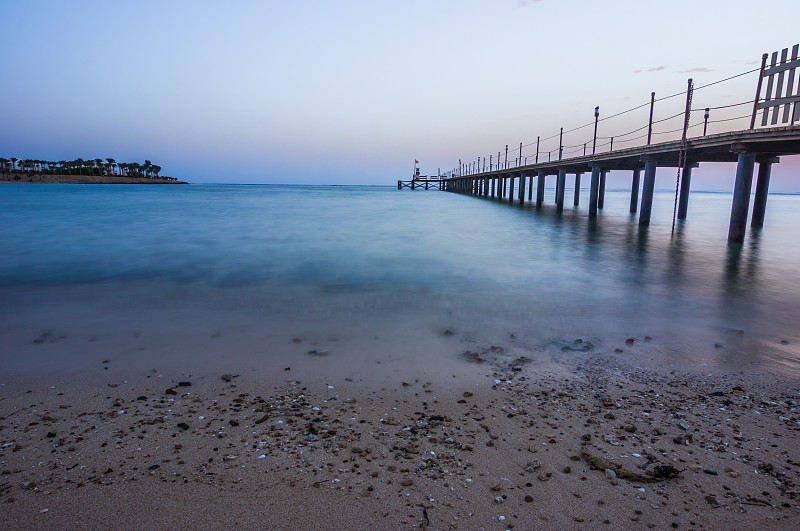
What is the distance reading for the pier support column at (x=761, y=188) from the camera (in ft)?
64.3

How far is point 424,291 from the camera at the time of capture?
28.4ft

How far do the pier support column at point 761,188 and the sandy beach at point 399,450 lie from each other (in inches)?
801

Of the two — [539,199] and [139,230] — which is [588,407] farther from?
[539,199]

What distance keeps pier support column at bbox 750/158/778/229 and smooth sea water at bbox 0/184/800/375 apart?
12.8 ft

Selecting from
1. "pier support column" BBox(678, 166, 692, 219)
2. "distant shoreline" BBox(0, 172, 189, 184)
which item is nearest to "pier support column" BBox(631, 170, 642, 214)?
"pier support column" BBox(678, 166, 692, 219)

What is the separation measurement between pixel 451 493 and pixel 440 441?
0.55m

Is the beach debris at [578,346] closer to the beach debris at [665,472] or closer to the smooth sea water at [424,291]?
the smooth sea water at [424,291]

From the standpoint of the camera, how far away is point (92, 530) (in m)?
2.28

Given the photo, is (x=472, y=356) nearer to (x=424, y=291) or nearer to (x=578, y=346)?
(x=578, y=346)

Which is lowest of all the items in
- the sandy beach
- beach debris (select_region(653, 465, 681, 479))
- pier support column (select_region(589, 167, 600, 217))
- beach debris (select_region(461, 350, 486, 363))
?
beach debris (select_region(461, 350, 486, 363))

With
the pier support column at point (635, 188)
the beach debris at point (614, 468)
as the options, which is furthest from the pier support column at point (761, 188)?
the beach debris at point (614, 468)

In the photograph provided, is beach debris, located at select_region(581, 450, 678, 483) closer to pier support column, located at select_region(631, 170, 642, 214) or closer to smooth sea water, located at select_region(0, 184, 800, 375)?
smooth sea water, located at select_region(0, 184, 800, 375)

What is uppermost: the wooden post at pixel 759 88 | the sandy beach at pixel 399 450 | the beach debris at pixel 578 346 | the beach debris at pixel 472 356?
the wooden post at pixel 759 88

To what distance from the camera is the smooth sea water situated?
5887 millimetres
